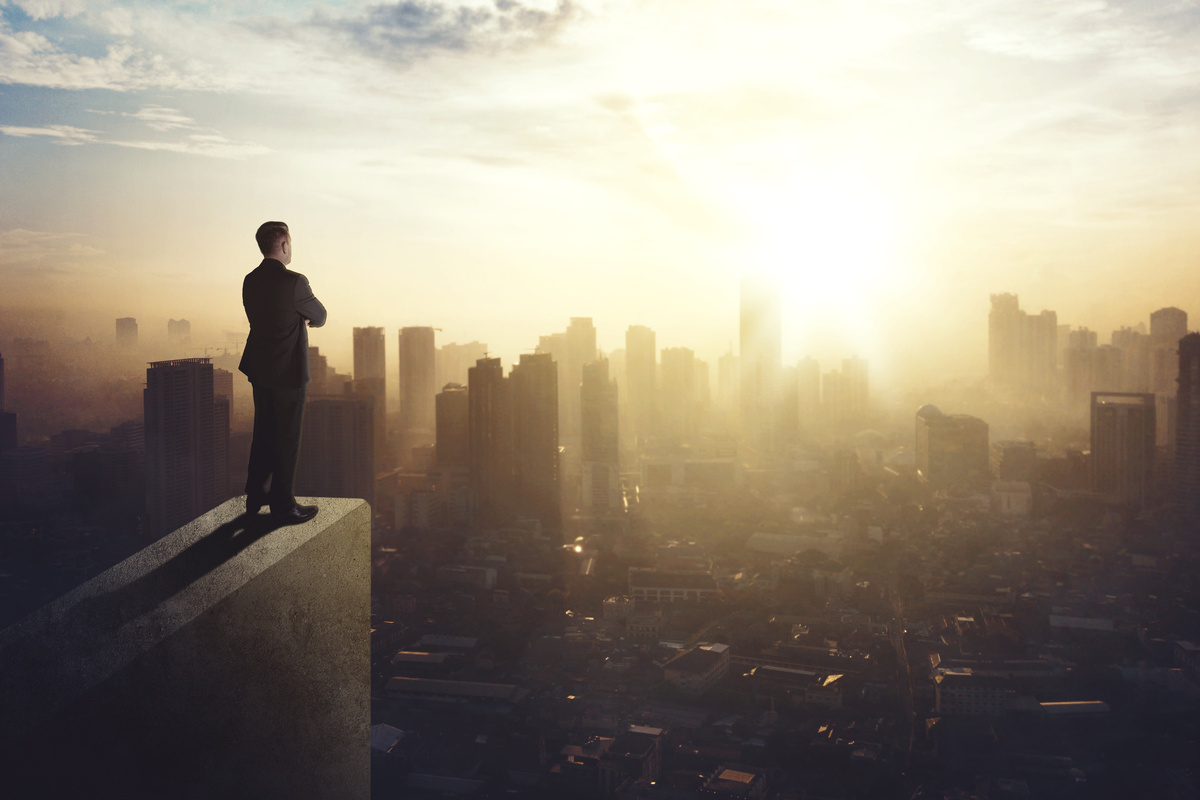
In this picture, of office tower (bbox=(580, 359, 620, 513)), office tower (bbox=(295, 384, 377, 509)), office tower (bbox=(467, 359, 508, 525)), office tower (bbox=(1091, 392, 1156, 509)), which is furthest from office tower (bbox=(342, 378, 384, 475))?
office tower (bbox=(1091, 392, 1156, 509))

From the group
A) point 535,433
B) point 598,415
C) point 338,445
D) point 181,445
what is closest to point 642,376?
point 598,415

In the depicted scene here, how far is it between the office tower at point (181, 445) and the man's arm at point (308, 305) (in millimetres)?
5336

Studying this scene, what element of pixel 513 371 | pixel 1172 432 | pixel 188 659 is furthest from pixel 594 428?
pixel 188 659

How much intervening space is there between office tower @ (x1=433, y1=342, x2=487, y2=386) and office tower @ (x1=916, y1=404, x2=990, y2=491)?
9.38 metres

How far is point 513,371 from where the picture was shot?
1280cm

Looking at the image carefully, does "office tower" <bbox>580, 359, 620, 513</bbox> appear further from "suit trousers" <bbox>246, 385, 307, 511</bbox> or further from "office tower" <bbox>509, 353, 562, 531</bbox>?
"suit trousers" <bbox>246, 385, 307, 511</bbox>

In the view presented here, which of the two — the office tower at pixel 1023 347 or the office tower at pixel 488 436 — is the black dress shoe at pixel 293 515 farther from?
the office tower at pixel 1023 347

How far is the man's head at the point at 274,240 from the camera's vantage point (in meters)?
1.68

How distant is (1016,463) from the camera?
46.5ft

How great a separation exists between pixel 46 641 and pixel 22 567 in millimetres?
6029

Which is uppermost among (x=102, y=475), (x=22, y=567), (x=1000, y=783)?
(x=102, y=475)

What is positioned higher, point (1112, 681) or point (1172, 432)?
point (1172, 432)

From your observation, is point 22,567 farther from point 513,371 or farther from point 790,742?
point 513,371

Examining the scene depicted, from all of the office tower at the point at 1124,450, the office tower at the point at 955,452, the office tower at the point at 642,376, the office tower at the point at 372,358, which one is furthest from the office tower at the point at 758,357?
the office tower at the point at 372,358
